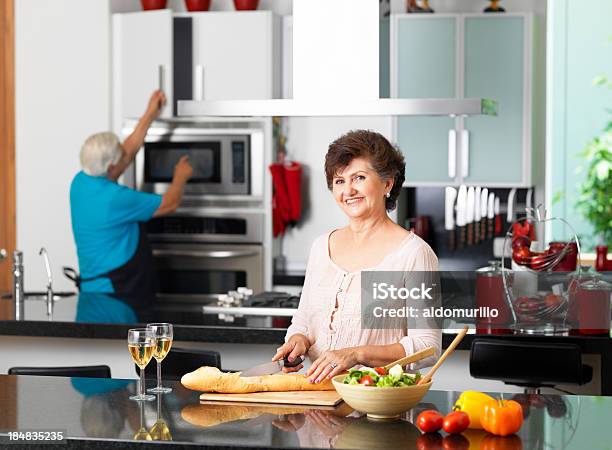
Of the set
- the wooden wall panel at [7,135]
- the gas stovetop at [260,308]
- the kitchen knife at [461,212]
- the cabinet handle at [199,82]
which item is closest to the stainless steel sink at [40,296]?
the gas stovetop at [260,308]

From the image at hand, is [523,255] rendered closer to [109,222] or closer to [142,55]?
[109,222]

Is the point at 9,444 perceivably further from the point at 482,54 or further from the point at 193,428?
the point at 482,54

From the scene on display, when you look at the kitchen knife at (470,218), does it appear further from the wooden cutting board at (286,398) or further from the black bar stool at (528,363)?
the wooden cutting board at (286,398)

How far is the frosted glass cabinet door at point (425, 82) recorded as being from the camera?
19.8ft

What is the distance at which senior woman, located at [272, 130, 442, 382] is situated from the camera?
300 centimetres

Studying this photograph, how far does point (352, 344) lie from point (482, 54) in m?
3.40

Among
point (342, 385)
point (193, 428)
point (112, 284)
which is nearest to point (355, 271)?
point (342, 385)

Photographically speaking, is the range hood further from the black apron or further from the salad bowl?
the black apron

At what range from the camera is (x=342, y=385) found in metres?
2.37

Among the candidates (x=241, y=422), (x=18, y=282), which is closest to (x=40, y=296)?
(x=18, y=282)

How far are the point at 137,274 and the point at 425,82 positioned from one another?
2.06 m

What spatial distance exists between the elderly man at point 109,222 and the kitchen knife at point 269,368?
2.73 meters

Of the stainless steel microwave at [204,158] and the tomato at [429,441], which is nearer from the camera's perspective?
the tomato at [429,441]

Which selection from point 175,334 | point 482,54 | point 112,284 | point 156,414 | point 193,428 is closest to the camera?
point 193,428
